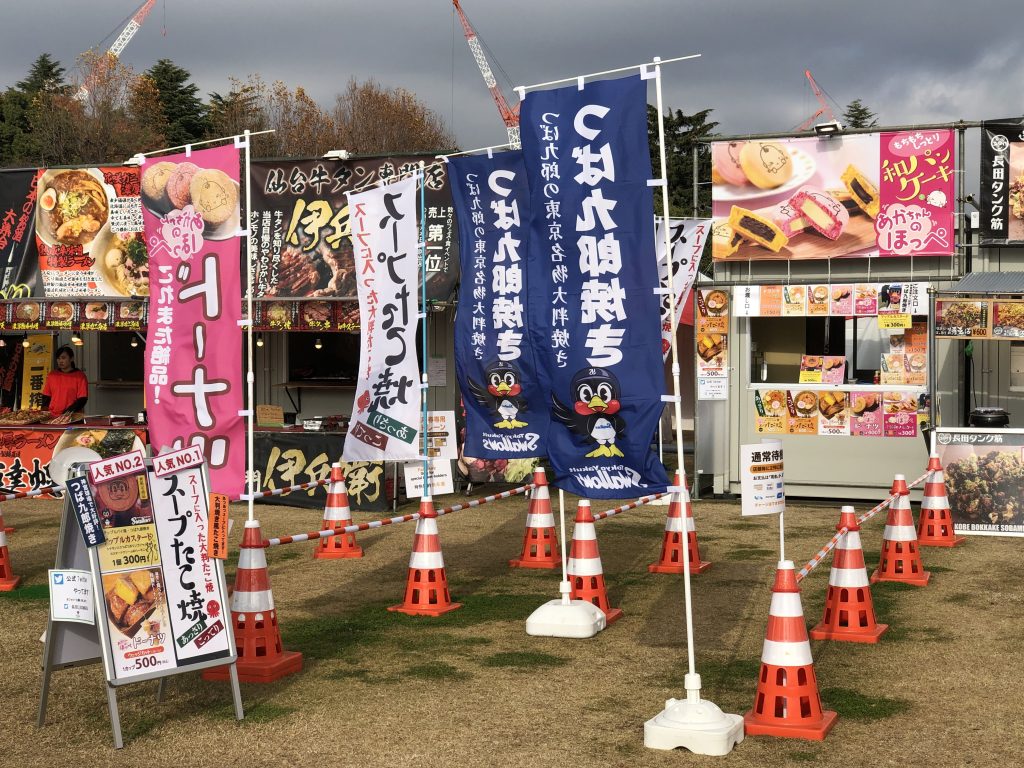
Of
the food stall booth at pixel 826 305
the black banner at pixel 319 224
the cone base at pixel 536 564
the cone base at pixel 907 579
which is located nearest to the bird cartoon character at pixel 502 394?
the cone base at pixel 536 564

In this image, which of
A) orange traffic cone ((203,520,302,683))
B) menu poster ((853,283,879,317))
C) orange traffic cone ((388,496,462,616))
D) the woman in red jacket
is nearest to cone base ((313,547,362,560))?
orange traffic cone ((388,496,462,616))

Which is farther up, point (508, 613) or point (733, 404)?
point (733, 404)

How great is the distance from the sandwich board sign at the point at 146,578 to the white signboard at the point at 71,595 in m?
0.09

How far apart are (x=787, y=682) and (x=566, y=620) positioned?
2483mm

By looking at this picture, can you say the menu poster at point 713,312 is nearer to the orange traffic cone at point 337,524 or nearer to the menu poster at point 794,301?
the menu poster at point 794,301

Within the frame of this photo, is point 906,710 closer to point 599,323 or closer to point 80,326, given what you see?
point 599,323

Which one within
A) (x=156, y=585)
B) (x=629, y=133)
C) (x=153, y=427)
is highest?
(x=629, y=133)

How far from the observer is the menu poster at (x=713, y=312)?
53.3ft

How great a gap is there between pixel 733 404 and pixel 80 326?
9164 millimetres

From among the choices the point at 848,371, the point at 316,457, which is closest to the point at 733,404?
the point at 848,371

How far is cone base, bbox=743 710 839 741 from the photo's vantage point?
6.37 m

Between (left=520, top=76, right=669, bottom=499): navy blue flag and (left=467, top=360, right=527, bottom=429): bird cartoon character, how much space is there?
6.00 feet

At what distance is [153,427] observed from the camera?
8781 millimetres

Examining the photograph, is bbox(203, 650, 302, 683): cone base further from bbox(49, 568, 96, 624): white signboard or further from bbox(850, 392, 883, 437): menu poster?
bbox(850, 392, 883, 437): menu poster
